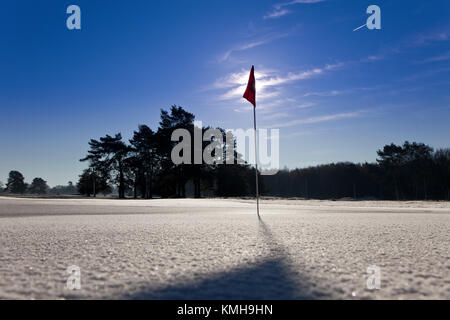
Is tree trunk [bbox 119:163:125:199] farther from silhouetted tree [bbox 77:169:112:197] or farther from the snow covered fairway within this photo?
the snow covered fairway

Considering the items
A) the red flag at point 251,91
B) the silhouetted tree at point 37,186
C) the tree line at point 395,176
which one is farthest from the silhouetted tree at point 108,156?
the silhouetted tree at point 37,186

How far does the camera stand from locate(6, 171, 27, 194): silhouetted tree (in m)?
96.3

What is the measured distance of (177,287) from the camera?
6.53 feet

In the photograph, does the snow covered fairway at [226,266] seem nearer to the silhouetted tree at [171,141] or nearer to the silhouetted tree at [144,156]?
the silhouetted tree at [171,141]

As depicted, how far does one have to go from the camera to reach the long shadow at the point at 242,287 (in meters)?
1.85

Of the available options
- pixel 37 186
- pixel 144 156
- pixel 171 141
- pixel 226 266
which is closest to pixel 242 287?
pixel 226 266

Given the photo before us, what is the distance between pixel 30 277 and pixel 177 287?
44.2 inches

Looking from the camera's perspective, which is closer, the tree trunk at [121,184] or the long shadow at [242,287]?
the long shadow at [242,287]

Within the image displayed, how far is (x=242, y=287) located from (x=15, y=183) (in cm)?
11453

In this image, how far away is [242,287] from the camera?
1989 millimetres

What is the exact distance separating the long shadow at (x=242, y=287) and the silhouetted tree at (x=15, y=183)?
373 ft
